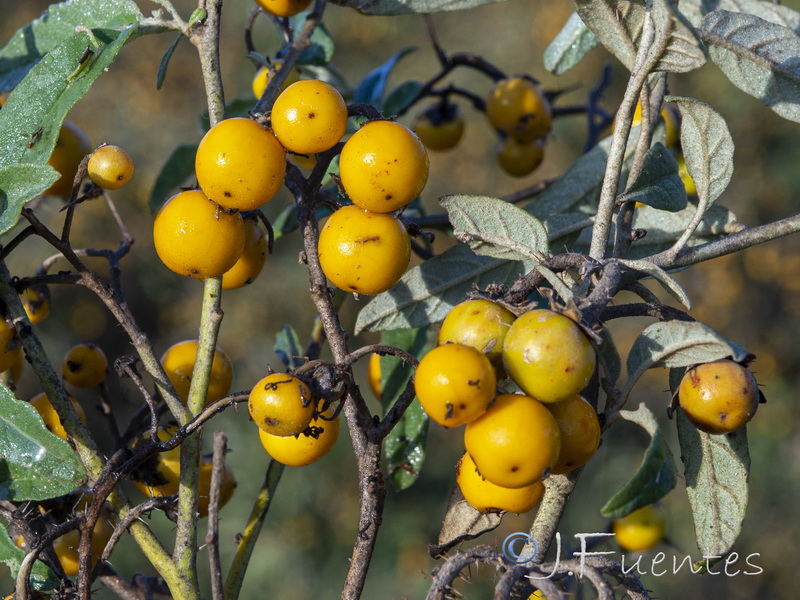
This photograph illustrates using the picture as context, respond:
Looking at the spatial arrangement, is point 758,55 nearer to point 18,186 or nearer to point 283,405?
point 283,405

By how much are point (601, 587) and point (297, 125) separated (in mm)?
406

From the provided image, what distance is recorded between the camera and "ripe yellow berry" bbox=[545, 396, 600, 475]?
1.75 ft

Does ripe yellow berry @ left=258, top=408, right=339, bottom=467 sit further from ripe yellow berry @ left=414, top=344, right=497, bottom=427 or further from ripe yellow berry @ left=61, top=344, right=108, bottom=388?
ripe yellow berry @ left=61, top=344, right=108, bottom=388

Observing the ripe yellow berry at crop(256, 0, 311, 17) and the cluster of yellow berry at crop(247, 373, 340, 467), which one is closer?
the cluster of yellow berry at crop(247, 373, 340, 467)

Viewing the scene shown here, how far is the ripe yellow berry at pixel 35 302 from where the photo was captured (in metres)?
0.83

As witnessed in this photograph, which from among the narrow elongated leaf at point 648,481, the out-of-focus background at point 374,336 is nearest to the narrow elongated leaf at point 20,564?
the narrow elongated leaf at point 648,481

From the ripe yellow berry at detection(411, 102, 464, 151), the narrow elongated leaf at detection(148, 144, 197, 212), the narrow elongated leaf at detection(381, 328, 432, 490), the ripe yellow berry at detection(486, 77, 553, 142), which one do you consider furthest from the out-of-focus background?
the narrow elongated leaf at detection(381, 328, 432, 490)

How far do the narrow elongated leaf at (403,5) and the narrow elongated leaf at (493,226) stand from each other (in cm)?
27

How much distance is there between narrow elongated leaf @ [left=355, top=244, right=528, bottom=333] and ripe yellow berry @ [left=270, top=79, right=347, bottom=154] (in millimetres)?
216

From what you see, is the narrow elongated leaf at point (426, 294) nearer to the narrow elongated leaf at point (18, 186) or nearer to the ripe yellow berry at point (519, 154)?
the narrow elongated leaf at point (18, 186)

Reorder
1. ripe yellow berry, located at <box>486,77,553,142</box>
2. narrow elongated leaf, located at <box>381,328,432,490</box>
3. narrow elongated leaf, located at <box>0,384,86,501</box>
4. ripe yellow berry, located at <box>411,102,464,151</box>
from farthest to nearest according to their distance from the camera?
ripe yellow berry, located at <box>411,102,464,151</box> < ripe yellow berry, located at <box>486,77,553,142</box> < narrow elongated leaf, located at <box>381,328,432,490</box> < narrow elongated leaf, located at <box>0,384,86,501</box>

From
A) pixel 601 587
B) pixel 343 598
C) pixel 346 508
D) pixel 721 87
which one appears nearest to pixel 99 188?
pixel 343 598

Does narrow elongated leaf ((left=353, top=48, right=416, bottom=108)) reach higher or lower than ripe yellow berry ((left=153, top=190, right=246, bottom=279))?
lower

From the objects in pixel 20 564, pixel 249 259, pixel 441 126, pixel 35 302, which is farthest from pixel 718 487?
pixel 441 126
